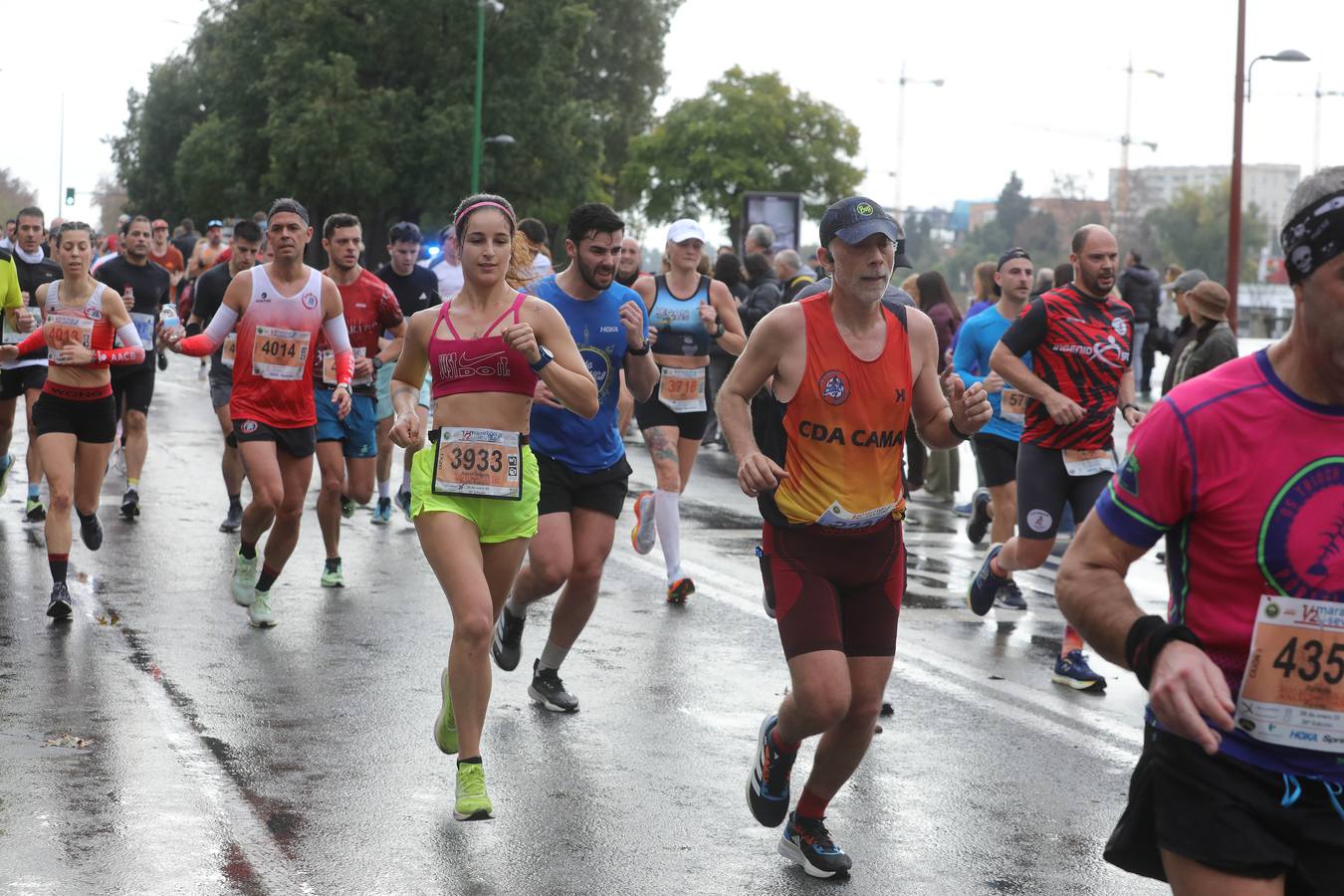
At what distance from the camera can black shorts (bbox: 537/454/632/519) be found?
24.0ft

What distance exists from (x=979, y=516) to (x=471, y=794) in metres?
7.50

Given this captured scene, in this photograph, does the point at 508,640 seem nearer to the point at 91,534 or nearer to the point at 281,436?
the point at 281,436

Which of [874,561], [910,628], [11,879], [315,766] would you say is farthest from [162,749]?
[910,628]

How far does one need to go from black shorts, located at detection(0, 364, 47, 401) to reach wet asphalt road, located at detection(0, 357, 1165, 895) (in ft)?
4.39

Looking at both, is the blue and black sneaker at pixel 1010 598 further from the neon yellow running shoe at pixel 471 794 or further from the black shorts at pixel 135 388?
the black shorts at pixel 135 388

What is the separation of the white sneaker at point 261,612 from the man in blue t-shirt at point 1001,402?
153 inches

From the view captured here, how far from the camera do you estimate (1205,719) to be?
2982 millimetres

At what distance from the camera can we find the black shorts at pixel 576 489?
7320mm

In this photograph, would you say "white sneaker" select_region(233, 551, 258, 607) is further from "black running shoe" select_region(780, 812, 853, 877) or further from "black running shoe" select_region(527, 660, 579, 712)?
"black running shoe" select_region(780, 812, 853, 877)

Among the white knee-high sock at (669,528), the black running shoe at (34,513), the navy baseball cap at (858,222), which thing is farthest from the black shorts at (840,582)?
the black running shoe at (34,513)

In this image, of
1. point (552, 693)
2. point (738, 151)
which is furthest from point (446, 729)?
point (738, 151)

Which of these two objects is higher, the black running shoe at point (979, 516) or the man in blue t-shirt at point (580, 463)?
the man in blue t-shirt at point (580, 463)

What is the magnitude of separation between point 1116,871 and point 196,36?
6649 cm

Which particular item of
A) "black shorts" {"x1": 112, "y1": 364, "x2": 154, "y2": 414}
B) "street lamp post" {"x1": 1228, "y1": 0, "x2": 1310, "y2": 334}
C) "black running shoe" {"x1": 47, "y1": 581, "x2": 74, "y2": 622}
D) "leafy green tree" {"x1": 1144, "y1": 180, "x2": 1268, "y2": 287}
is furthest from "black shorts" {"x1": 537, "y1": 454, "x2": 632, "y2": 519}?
"leafy green tree" {"x1": 1144, "y1": 180, "x2": 1268, "y2": 287}
